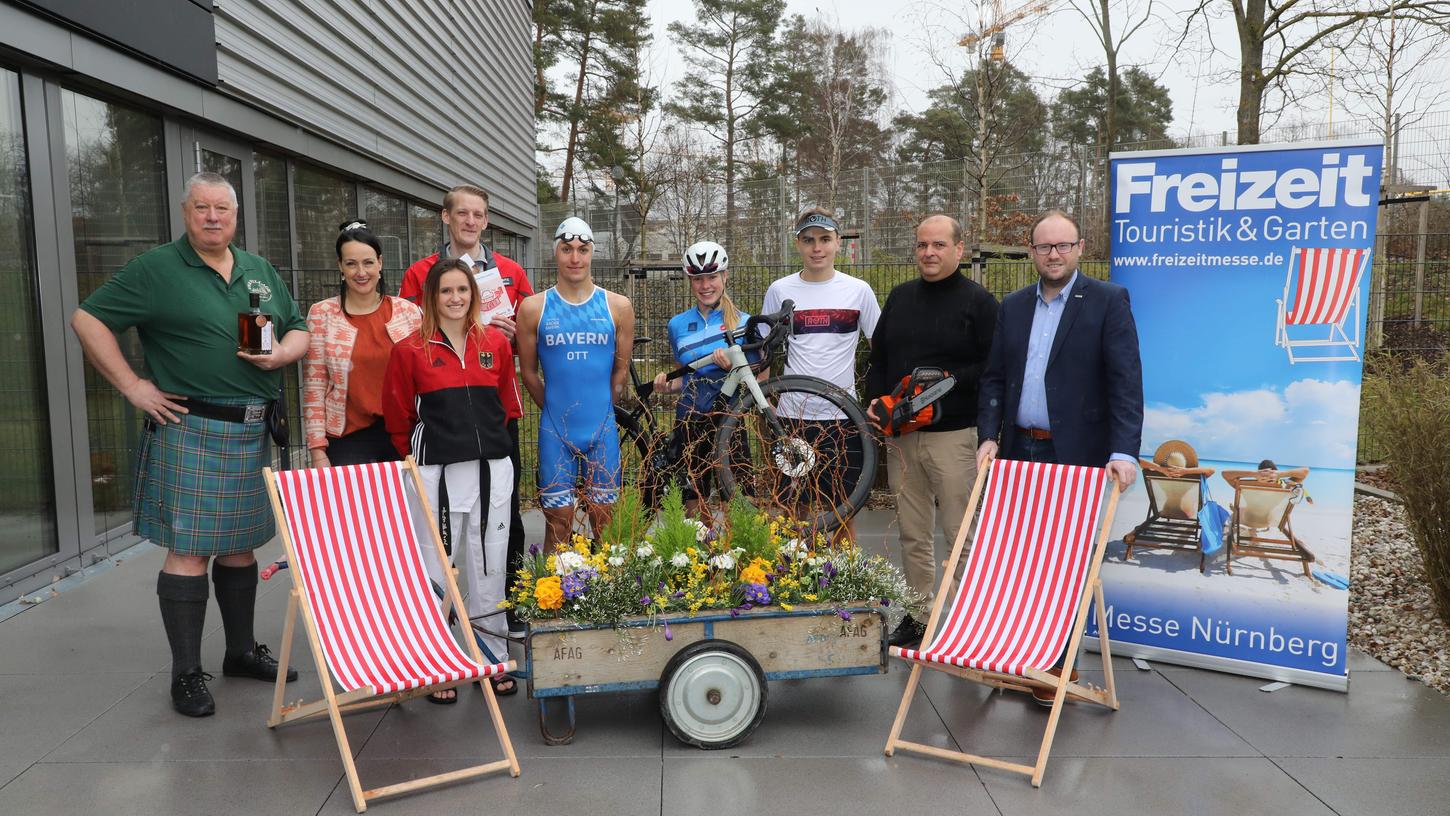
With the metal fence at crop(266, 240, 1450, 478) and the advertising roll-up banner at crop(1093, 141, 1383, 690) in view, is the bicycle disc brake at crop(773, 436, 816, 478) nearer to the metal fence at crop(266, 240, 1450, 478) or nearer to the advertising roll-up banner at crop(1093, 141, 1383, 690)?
the advertising roll-up banner at crop(1093, 141, 1383, 690)

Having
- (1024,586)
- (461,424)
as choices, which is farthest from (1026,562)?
(461,424)

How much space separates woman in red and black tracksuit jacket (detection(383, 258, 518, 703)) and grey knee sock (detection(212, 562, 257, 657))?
0.78 meters

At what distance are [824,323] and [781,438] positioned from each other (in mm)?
645

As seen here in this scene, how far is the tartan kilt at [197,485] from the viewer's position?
366 centimetres

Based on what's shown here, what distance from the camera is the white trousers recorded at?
3.75 m

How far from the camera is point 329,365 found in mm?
3902

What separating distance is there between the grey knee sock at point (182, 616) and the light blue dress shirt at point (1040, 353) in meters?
3.39

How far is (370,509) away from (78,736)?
130cm

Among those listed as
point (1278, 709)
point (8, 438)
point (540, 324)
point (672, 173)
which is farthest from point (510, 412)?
point (672, 173)

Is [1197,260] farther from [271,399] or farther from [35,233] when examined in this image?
[35,233]

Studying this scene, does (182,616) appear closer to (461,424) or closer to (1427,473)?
(461,424)

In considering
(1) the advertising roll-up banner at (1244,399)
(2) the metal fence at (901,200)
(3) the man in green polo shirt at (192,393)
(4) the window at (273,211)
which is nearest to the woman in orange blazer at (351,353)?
(3) the man in green polo shirt at (192,393)

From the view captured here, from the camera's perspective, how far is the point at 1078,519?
3.67 meters

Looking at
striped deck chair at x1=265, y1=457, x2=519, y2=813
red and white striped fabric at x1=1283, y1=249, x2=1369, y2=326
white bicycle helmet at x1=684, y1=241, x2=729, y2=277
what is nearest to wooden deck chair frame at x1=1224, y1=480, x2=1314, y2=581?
red and white striped fabric at x1=1283, y1=249, x2=1369, y2=326
